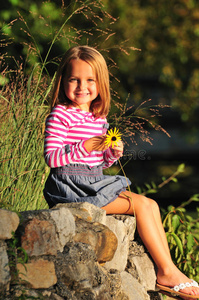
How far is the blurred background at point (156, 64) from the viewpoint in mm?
5418

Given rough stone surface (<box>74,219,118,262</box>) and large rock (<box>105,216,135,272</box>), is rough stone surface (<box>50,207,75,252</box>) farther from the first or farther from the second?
large rock (<box>105,216,135,272</box>)

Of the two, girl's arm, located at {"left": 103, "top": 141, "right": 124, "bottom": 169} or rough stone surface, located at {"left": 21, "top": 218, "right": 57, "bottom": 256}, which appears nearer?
rough stone surface, located at {"left": 21, "top": 218, "right": 57, "bottom": 256}

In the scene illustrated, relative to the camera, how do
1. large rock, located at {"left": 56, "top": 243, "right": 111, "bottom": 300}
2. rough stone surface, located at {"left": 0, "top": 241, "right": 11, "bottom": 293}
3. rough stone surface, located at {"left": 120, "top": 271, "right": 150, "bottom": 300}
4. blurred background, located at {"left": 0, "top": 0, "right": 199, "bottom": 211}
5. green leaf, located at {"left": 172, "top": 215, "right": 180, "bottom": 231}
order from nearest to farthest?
1. rough stone surface, located at {"left": 0, "top": 241, "right": 11, "bottom": 293}
2. large rock, located at {"left": 56, "top": 243, "right": 111, "bottom": 300}
3. rough stone surface, located at {"left": 120, "top": 271, "right": 150, "bottom": 300}
4. green leaf, located at {"left": 172, "top": 215, "right": 180, "bottom": 231}
5. blurred background, located at {"left": 0, "top": 0, "right": 199, "bottom": 211}

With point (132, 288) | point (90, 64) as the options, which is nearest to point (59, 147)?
point (90, 64)

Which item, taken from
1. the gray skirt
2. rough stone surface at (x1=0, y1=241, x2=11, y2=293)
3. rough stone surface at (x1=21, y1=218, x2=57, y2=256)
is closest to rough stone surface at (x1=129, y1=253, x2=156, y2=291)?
the gray skirt

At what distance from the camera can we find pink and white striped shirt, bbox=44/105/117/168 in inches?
96.6

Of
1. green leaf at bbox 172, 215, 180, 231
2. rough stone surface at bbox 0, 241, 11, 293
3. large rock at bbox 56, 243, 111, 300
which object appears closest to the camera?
rough stone surface at bbox 0, 241, 11, 293

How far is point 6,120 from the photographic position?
3139 millimetres

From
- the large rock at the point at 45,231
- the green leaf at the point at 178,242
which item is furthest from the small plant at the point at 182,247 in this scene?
the large rock at the point at 45,231

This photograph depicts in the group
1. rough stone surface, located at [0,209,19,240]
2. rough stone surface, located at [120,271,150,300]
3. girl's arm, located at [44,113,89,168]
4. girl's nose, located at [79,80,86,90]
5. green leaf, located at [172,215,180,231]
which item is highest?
girl's nose, located at [79,80,86,90]

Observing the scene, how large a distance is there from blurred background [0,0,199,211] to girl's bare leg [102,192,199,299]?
249cm

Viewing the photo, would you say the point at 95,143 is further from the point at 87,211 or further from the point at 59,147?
the point at 87,211

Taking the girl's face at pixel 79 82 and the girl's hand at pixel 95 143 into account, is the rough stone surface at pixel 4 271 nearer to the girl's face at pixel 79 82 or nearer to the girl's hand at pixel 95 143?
the girl's hand at pixel 95 143

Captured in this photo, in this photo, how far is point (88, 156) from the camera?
2574 millimetres
